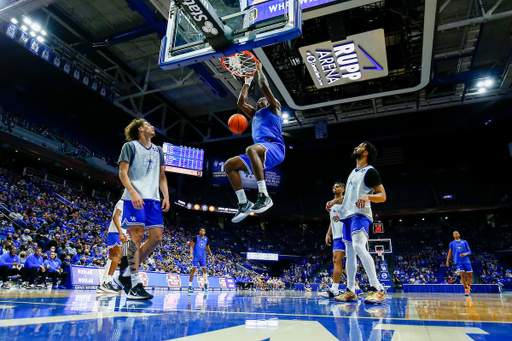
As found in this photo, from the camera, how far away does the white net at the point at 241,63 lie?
255 inches

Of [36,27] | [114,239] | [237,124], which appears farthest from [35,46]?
[237,124]

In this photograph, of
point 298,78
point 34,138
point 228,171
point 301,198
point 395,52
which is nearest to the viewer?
point 228,171

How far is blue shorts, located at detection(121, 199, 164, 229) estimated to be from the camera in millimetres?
3295

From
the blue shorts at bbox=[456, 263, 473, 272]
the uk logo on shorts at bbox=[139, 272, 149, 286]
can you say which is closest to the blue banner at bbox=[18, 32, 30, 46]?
the uk logo on shorts at bbox=[139, 272, 149, 286]

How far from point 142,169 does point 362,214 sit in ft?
9.02

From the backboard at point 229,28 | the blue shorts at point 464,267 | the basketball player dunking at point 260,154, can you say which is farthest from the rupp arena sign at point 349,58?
the basketball player dunking at point 260,154

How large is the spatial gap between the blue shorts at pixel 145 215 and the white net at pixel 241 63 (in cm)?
386

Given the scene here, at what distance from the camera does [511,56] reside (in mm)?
14008

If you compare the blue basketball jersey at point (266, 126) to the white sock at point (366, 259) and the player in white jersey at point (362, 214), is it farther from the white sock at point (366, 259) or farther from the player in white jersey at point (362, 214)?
the white sock at point (366, 259)

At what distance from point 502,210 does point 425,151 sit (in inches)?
318

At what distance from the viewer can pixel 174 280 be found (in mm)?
12914

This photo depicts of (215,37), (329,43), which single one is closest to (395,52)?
(329,43)

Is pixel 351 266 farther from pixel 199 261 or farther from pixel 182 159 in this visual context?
pixel 182 159

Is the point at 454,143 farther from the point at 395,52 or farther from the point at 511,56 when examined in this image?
the point at 395,52
